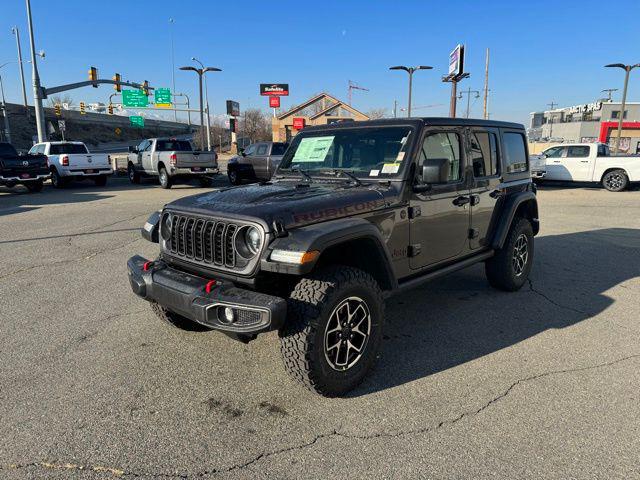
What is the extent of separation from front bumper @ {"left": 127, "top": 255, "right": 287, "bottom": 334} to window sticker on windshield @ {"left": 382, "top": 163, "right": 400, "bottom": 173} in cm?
155

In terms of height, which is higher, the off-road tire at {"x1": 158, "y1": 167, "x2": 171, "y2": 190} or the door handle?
the door handle

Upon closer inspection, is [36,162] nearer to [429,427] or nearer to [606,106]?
[429,427]

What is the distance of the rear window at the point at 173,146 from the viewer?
18109 mm

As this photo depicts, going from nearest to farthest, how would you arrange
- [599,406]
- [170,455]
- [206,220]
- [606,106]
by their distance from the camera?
[170,455] < [599,406] < [206,220] < [606,106]

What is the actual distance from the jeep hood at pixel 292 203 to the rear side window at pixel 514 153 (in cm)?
219

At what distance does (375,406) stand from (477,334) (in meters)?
1.55

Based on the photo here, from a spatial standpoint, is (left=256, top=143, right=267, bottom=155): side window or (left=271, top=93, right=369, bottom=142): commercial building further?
(left=271, top=93, right=369, bottom=142): commercial building

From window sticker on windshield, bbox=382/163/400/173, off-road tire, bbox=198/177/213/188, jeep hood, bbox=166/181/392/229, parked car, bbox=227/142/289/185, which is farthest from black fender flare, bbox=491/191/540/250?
off-road tire, bbox=198/177/213/188

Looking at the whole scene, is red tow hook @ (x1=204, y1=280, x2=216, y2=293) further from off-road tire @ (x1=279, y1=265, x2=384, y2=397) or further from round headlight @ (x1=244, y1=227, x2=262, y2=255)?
off-road tire @ (x1=279, y1=265, x2=384, y2=397)

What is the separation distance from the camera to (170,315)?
12.8ft

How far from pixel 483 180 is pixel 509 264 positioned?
1.06 m

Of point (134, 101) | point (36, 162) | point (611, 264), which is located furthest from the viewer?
point (134, 101)

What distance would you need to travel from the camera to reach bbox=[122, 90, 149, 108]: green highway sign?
53406 millimetres

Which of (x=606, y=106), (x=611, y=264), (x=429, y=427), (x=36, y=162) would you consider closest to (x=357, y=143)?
(x=429, y=427)
